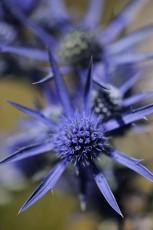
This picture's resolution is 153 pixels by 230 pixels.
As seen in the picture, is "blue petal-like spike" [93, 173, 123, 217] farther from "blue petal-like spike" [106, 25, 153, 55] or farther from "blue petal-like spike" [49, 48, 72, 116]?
"blue petal-like spike" [106, 25, 153, 55]

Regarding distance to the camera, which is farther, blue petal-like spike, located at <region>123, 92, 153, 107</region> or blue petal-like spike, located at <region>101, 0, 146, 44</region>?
blue petal-like spike, located at <region>101, 0, 146, 44</region>

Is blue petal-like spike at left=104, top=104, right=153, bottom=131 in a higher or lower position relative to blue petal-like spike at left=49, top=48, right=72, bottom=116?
lower

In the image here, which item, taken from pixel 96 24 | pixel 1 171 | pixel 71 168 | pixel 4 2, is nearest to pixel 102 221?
pixel 71 168

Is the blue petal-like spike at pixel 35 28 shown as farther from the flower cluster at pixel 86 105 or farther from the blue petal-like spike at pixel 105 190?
the blue petal-like spike at pixel 105 190

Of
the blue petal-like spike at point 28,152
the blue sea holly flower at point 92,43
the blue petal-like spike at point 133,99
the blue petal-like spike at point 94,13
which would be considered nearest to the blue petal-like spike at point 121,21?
the blue sea holly flower at point 92,43

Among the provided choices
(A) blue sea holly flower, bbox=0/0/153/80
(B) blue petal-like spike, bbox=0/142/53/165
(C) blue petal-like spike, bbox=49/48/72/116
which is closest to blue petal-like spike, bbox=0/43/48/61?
(A) blue sea holly flower, bbox=0/0/153/80

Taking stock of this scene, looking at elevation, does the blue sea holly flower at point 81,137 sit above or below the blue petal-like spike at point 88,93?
below

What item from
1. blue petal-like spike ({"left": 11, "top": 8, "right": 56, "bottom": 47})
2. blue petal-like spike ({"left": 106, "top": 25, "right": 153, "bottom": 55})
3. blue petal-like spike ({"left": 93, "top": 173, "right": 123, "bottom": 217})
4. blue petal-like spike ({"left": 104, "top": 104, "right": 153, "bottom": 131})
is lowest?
blue petal-like spike ({"left": 93, "top": 173, "right": 123, "bottom": 217})
